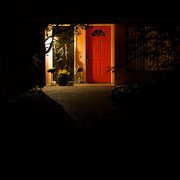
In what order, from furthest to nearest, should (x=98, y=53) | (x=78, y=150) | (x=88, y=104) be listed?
1. (x=98, y=53)
2. (x=88, y=104)
3. (x=78, y=150)

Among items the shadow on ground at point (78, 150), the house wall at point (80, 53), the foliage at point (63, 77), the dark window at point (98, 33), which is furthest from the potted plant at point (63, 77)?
the shadow on ground at point (78, 150)

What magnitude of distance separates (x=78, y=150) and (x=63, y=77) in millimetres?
10515

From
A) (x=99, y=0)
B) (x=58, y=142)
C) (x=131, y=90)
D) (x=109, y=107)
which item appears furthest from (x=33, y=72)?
(x=58, y=142)

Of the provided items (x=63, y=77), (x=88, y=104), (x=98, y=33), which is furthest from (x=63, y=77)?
(x=88, y=104)

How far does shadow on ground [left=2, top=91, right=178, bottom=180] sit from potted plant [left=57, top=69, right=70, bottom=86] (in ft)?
23.3

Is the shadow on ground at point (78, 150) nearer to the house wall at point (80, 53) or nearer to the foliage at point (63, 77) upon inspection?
the foliage at point (63, 77)

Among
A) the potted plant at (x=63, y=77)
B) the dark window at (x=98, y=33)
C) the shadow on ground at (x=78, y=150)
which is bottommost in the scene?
the shadow on ground at (x=78, y=150)

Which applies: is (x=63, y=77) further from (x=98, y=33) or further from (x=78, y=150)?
(x=78, y=150)

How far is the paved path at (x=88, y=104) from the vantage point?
32.4ft

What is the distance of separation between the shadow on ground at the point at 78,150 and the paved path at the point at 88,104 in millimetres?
456

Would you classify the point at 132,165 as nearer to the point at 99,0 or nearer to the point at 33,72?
the point at 99,0

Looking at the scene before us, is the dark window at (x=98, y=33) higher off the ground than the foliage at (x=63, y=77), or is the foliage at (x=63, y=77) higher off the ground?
the dark window at (x=98, y=33)

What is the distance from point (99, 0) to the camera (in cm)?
1047

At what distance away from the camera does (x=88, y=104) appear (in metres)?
12.3
